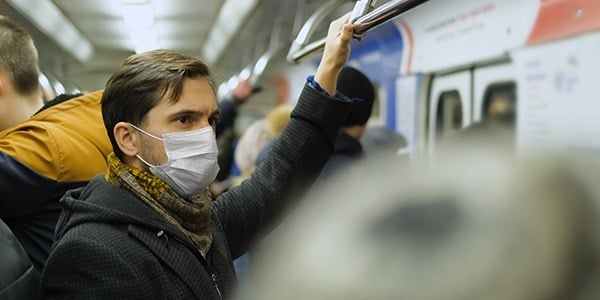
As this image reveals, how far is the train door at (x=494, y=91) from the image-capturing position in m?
3.26

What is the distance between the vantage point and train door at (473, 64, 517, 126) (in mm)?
3258

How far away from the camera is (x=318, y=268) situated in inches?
13.3

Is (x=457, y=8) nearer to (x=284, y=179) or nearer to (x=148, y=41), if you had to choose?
(x=284, y=179)

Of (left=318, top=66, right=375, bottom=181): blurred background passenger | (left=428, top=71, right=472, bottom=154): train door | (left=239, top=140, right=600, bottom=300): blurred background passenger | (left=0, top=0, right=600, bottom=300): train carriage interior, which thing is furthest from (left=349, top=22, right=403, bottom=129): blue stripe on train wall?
(left=239, top=140, right=600, bottom=300): blurred background passenger

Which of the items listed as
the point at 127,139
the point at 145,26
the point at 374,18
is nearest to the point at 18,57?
the point at 127,139

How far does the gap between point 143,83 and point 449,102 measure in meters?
3.34

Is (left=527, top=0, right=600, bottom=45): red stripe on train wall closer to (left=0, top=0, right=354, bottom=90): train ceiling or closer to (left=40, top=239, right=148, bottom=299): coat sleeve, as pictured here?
(left=0, top=0, right=354, bottom=90): train ceiling

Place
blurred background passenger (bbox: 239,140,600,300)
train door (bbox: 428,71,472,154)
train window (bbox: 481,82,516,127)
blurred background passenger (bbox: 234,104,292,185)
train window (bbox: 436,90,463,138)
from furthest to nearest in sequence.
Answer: train window (bbox: 436,90,463,138), train door (bbox: 428,71,472,154), train window (bbox: 481,82,516,127), blurred background passenger (bbox: 234,104,292,185), blurred background passenger (bbox: 239,140,600,300)

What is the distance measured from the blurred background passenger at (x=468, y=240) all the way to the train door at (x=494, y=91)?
116 inches

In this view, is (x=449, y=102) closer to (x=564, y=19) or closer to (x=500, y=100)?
(x=500, y=100)

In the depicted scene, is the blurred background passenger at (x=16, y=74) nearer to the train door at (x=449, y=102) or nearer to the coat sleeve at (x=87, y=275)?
the coat sleeve at (x=87, y=275)

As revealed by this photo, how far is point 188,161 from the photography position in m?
1.16

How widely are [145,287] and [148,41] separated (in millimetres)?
6483

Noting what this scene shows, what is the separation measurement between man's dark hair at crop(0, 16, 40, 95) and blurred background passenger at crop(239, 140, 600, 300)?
1.22 metres
